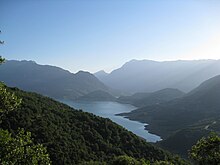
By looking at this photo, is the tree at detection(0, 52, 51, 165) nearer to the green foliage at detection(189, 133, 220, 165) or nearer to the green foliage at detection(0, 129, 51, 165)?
the green foliage at detection(0, 129, 51, 165)

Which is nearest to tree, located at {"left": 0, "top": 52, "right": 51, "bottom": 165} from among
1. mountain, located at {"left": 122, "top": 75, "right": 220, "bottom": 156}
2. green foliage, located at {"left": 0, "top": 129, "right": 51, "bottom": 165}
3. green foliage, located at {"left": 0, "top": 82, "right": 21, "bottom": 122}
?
green foliage, located at {"left": 0, "top": 129, "right": 51, "bottom": 165}

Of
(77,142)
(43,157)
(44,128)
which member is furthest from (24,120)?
(43,157)

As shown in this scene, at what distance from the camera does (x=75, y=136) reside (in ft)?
188

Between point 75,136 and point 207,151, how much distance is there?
47214 millimetres

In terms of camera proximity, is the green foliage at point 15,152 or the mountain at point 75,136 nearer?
the green foliage at point 15,152

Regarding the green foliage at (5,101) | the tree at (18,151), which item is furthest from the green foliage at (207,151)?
the green foliage at (5,101)

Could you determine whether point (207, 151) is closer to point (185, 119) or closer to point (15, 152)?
point (15, 152)

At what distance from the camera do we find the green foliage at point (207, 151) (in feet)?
38.7

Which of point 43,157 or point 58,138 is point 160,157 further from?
point 43,157

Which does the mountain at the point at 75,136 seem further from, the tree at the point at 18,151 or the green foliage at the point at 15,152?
the green foliage at the point at 15,152

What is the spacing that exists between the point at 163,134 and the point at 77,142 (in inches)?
3840

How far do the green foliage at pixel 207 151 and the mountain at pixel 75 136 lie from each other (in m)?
34.0

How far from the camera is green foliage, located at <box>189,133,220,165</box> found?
11.8 metres

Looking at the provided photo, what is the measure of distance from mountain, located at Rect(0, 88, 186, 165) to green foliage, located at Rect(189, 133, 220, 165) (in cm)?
3404
